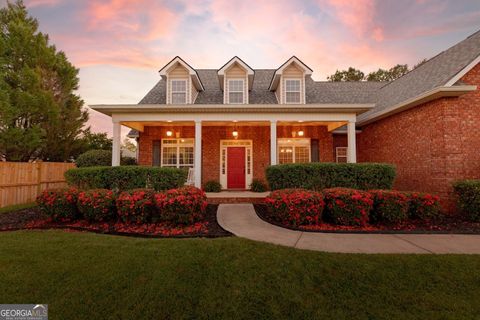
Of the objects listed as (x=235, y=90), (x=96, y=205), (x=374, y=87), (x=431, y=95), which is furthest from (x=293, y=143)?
(x=96, y=205)

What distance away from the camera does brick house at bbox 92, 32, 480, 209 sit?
271 inches

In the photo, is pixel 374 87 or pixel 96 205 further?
pixel 374 87

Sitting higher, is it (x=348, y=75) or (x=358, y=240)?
(x=348, y=75)

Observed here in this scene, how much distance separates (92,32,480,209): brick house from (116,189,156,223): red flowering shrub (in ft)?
10.9

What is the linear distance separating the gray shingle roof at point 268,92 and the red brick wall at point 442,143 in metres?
4.75

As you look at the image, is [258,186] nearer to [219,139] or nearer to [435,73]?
[219,139]

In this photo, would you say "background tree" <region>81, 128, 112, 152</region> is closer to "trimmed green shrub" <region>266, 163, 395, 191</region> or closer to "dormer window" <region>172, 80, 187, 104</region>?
"dormer window" <region>172, 80, 187, 104</region>

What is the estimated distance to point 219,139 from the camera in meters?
11.6

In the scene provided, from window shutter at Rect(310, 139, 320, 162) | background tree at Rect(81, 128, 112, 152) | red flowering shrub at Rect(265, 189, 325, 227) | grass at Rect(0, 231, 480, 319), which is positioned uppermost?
background tree at Rect(81, 128, 112, 152)

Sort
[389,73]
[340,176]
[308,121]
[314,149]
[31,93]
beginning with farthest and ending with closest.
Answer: [389,73]
[31,93]
[314,149]
[308,121]
[340,176]

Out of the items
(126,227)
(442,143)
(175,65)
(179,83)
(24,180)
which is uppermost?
(175,65)

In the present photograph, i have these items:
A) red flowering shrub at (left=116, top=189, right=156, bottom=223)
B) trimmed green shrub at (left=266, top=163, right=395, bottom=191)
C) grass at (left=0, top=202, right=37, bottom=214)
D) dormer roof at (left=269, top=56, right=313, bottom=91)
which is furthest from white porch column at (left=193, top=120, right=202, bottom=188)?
grass at (left=0, top=202, right=37, bottom=214)

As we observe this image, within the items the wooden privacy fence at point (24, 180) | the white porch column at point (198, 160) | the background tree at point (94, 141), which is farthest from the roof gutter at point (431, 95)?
the background tree at point (94, 141)

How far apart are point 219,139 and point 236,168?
1.93 metres
